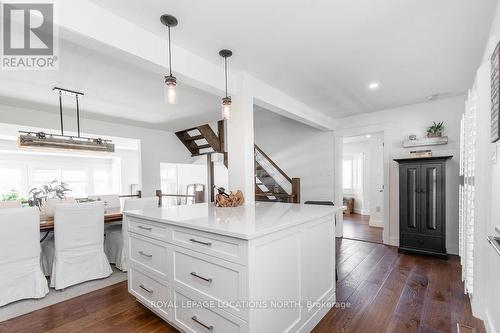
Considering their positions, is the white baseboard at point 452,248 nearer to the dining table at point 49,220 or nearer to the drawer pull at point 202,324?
the drawer pull at point 202,324

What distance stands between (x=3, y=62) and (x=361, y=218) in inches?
290

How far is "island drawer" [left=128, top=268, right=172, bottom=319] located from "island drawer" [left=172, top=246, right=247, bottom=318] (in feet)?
0.82

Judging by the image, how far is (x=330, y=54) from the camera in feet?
7.34

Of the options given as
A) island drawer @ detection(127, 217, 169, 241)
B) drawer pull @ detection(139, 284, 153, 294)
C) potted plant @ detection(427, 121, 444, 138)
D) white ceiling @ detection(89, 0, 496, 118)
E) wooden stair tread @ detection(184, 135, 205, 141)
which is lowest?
drawer pull @ detection(139, 284, 153, 294)

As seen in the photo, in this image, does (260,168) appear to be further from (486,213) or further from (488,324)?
(488,324)

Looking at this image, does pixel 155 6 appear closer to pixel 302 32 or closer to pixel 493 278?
pixel 302 32

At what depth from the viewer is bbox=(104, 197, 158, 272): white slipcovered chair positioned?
3031 mm

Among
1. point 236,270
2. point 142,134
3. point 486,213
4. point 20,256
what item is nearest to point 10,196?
point 142,134

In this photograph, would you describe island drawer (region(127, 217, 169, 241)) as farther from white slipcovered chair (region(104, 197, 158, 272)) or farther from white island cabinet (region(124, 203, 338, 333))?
white slipcovered chair (region(104, 197, 158, 272))

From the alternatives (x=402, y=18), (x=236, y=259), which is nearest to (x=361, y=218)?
(x=402, y=18)

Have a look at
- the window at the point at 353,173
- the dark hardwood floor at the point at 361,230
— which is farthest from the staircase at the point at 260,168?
the window at the point at 353,173

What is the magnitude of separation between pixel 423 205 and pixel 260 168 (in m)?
2.99

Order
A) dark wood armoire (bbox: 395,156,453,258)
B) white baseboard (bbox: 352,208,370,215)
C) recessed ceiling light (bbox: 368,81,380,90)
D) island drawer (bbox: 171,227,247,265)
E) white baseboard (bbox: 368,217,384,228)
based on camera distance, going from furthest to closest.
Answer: white baseboard (bbox: 352,208,370,215)
white baseboard (bbox: 368,217,384,228)
dark wood armoire (bbox: 395,156,453,258)
recessed ceiling light (bbox: 368,81,380,90)
island drawer (bbox: 171,227,247,265)

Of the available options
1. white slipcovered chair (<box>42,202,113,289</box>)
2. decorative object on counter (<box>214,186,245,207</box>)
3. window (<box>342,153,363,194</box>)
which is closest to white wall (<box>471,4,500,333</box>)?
decorative object on counter (<box>214,186,245,207</box>)
